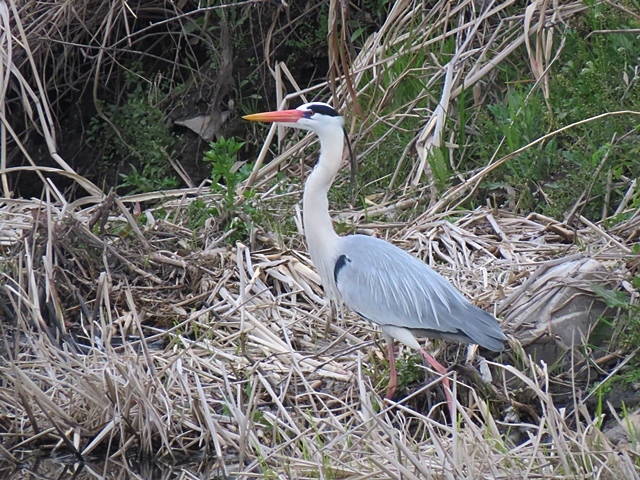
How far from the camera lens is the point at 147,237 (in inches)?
236

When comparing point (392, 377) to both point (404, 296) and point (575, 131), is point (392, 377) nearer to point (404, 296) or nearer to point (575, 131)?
point (404, 296)

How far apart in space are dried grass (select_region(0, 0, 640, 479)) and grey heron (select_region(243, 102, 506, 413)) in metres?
0.21

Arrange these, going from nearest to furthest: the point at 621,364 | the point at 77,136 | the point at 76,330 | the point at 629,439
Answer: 1. the point at 629,439
2. the point at 621,364
3. the point at 76,330
4. the point at 77,136

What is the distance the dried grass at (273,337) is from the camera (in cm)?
374

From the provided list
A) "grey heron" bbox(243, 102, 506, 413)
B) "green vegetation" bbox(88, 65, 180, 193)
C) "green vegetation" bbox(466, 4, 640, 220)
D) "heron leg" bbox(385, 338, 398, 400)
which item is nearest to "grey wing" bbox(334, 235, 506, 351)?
"grey heron" bbox(243, 102, 506, 413)

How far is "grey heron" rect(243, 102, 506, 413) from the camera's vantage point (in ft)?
14.7

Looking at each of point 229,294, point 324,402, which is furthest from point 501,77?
point 324,402

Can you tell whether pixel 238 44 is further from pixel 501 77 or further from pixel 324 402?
pixel 324 402

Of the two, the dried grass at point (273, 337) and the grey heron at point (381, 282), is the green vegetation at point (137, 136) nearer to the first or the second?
the dried grass at point (273, 337)

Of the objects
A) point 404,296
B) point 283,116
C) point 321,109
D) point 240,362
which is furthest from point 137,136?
point 404,296

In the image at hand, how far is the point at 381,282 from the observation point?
4738 millimetres

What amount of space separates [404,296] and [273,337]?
2.55 ft

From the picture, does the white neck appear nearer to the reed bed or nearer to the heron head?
the heron head

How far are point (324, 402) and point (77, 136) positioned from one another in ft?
12.9
